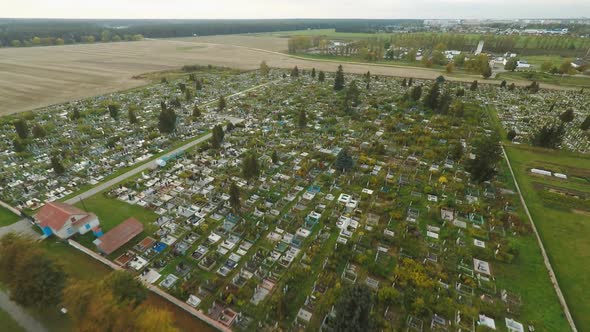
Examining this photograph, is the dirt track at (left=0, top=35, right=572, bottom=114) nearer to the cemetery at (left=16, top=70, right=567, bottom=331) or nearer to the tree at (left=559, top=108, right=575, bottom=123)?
the cemetery at (left=16, top=70, right=567, bottom=331)

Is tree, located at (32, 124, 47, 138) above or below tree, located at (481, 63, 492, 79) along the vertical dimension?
below

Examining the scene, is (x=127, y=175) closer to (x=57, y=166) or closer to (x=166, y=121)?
(x=57, y=166)

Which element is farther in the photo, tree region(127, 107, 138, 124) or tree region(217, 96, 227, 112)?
tree region(217, 96, 227, 112)

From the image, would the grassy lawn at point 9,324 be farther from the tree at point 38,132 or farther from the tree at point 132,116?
the tree at point 132,116

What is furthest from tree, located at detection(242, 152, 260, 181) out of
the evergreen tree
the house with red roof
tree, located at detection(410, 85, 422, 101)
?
tree, located at detection(410, 85, 422, 101)

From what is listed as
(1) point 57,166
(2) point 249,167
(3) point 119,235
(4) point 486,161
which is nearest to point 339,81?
(4) point 486,161

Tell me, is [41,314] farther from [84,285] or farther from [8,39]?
[8,39]

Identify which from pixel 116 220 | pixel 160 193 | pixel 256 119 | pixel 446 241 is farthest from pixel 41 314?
pixel 256 119

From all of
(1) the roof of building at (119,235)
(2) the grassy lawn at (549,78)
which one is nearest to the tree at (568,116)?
(2) the grassy lawn at (549,78)
